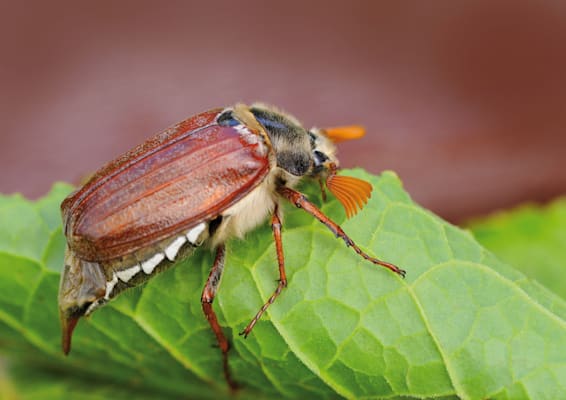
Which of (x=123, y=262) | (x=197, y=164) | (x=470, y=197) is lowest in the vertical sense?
(x=470, y=197)

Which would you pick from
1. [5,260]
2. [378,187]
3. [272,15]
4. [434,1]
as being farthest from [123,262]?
[434,1]

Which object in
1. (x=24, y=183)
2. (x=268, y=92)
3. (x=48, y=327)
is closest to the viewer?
(x=48, y=327)

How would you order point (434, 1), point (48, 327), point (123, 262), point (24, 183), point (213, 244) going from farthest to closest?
point (434, 1) < point (24, 183) < point (48, 327) < point (213, 244) < point (123, 262)

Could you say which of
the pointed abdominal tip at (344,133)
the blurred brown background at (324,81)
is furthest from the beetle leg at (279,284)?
the blurred brown background at (324,81)

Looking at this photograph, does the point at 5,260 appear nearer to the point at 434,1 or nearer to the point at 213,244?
the point at 213,244

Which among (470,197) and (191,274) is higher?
(191,274)

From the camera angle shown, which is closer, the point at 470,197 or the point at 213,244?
the point at 213,244

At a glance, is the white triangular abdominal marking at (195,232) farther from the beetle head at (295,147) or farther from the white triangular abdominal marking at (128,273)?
the beetle head at (295,147)
